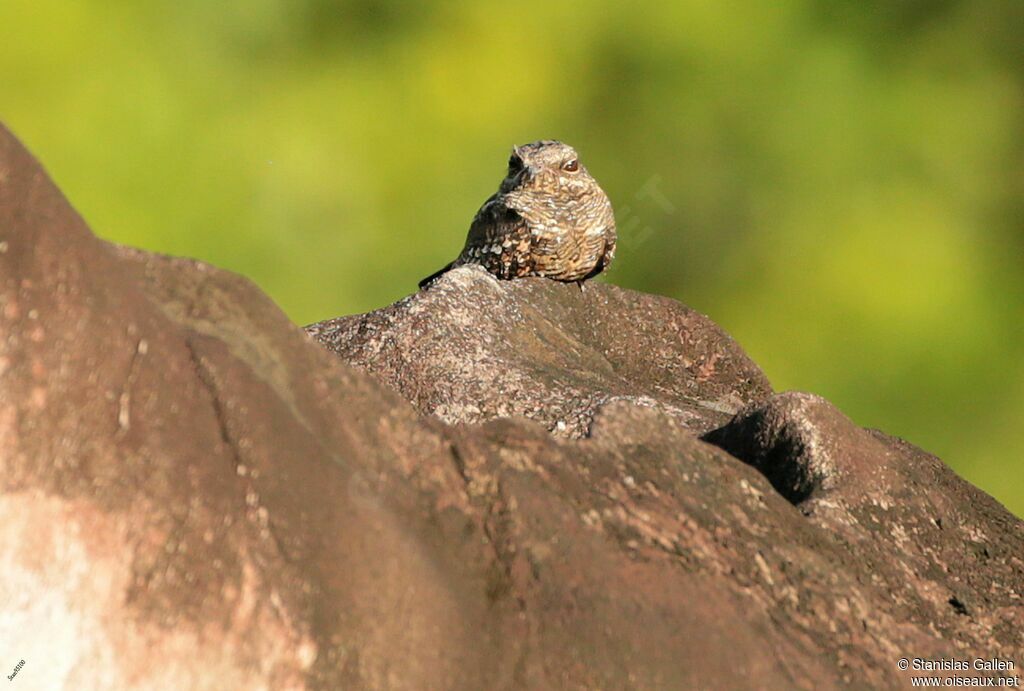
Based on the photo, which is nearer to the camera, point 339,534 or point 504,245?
point 339,534

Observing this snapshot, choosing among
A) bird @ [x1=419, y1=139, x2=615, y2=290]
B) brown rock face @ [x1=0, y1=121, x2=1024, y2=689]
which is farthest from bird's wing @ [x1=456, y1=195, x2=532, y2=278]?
brown rock face @ [x1=0, y1=121, x2=1024, y2=689]

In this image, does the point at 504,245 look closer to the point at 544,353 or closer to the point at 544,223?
the point at 544,223

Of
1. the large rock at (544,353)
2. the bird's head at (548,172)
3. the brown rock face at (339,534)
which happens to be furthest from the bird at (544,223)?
the brown rock face at (339,534)

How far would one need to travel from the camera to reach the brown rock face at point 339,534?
231cm

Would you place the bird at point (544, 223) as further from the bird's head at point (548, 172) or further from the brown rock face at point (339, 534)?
the brown rock face at point (339, 534)

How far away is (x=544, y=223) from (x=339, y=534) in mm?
4265

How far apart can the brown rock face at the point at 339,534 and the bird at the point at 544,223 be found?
10.3 feet

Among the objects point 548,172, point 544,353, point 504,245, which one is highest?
point 548,172

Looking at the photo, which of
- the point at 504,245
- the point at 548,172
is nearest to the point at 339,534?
the point at 504,245

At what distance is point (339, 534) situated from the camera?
2.53m

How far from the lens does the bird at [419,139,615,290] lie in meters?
6.63

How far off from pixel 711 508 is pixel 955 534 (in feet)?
4.04

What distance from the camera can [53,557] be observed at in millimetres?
2279

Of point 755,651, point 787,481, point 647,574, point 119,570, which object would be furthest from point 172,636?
point 787,481
